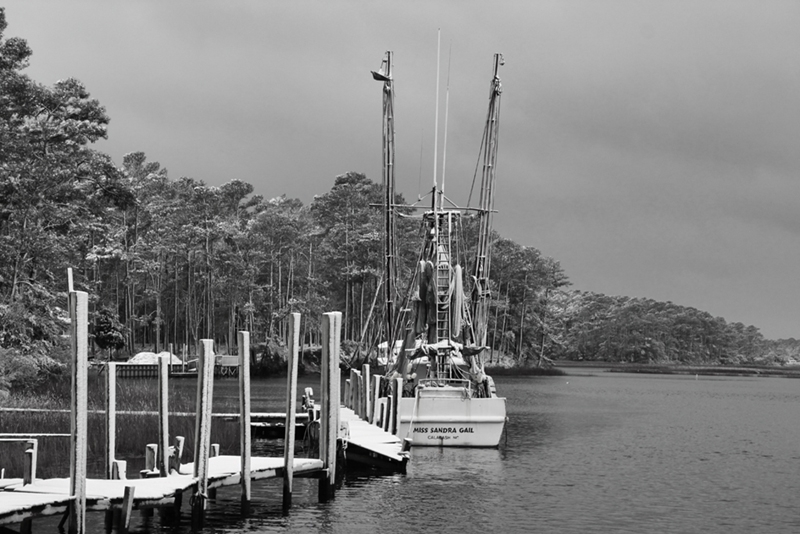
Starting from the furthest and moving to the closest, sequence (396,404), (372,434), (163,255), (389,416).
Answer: (163,255) < (389,416) < (396,404) < (372,434)

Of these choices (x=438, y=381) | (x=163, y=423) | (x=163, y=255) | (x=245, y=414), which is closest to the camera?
(x=245, y=414)

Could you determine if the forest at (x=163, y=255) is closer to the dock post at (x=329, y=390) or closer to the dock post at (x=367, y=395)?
the dock post at (x=367, y=395)

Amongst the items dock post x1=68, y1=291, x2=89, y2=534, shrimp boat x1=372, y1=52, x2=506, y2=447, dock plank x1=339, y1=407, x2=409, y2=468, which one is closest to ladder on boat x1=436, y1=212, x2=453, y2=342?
shrimp boat x1=372, y1=52, x2=506, y2=447

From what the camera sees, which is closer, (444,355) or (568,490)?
(568,490)

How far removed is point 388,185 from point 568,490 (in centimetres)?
2240

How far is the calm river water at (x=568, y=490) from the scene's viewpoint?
22719 millimetres

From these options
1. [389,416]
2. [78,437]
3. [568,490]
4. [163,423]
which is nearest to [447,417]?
[389,416]

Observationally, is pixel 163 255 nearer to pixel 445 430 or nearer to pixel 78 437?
pixel 445 430

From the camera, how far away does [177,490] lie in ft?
63.1

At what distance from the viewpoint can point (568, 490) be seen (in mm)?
28234

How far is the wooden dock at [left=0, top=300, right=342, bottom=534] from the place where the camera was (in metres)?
17.0

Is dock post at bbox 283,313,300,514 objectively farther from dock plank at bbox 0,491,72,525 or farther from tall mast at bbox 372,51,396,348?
tall mast at bbox 372,51,396,348

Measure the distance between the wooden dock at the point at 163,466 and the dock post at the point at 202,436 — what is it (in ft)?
0.06

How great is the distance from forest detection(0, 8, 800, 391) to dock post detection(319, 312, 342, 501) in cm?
1951
